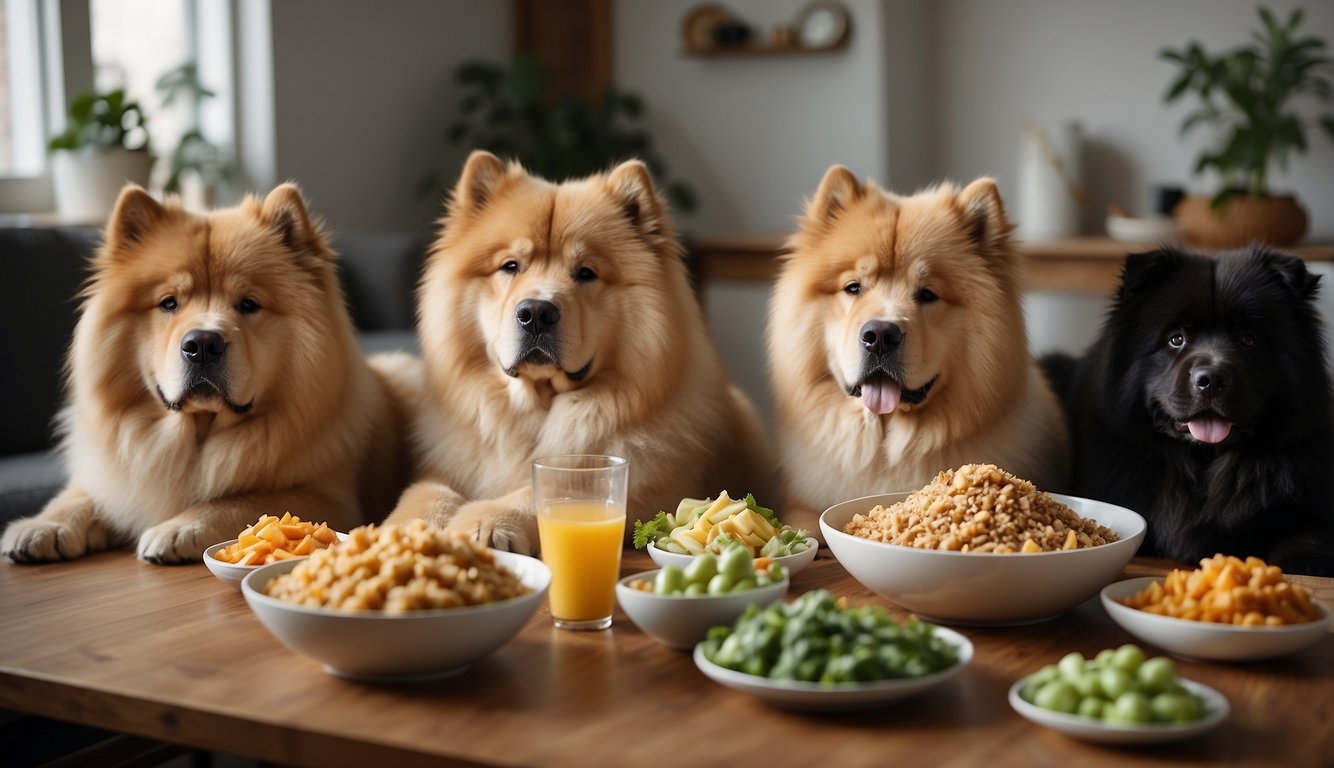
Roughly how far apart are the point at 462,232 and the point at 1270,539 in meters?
1.49

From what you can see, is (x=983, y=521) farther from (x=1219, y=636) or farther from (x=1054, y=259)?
(x=1054, y=259)

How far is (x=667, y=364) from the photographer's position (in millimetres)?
2232

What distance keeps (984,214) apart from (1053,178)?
335cm

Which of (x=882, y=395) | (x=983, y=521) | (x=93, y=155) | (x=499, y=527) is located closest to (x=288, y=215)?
(x=499, y=527)

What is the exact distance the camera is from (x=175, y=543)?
1.99 metres

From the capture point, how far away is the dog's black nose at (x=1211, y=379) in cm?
185

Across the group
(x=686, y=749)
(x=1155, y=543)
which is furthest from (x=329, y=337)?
(x=1155, y=543)

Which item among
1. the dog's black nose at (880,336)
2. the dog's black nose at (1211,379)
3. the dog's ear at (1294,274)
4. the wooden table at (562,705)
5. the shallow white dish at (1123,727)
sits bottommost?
the wooden table at (562,705)

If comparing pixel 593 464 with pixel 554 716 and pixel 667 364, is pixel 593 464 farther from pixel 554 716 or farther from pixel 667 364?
pixel 667 364

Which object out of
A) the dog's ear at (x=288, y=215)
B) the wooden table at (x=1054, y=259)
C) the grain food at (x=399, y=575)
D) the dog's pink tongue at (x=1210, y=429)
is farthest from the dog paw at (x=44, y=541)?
the wooden table at (x=1054, y=259)

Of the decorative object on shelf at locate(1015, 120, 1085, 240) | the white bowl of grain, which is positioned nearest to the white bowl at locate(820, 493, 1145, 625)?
the white bowl of grain

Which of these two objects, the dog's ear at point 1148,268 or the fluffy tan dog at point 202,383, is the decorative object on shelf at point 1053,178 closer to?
the dog's ear at point 1148,268

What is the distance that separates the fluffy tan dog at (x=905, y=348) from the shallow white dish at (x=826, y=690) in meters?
0.85

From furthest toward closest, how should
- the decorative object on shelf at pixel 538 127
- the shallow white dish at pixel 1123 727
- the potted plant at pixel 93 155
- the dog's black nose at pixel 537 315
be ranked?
the decorative object on shelf at pixel 538 127 → the potted plant at pixel 93 155 → the dog's black nose at pixel 537 315 → the shallow white dish at pixel 1123 727
